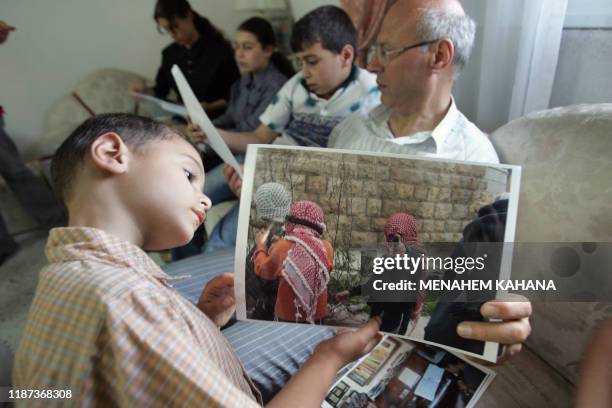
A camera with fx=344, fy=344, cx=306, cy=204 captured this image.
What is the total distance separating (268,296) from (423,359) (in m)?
0.33

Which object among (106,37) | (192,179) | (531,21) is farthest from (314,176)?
(106,37)

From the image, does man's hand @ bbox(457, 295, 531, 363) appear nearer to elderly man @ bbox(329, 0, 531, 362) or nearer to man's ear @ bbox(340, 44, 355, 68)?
elderly man @ bbox(329, 0, 531, 362)

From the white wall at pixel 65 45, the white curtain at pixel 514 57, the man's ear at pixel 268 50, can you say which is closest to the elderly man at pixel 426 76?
the white curtain at pixel 514 57

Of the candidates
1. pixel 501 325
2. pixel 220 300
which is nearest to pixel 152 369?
pixel 220 300

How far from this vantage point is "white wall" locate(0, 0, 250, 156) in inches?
97.4

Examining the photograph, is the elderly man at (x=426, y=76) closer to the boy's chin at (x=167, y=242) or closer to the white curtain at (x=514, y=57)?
the white curtain at (x=514, y=57)

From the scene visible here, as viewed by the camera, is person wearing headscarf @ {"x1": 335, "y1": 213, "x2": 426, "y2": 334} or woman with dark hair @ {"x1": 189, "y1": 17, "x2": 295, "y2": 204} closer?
person wearing headscarf @ {"x1": 335, "y1": 213, "x2": 426, "y2": 334}

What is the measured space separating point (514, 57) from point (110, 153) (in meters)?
1.01

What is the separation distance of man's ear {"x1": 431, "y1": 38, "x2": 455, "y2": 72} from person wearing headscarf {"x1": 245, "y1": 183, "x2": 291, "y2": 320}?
0.45m

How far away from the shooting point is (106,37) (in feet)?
8.50

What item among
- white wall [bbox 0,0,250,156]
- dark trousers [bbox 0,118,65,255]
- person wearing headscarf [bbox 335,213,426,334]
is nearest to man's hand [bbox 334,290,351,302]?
person wearing headscarf [bbox 335,213,426,334]

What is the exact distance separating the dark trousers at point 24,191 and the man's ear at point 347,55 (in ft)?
6.58

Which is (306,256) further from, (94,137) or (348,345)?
(94,137)

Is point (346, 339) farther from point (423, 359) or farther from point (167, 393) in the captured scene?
point (167, 393)
